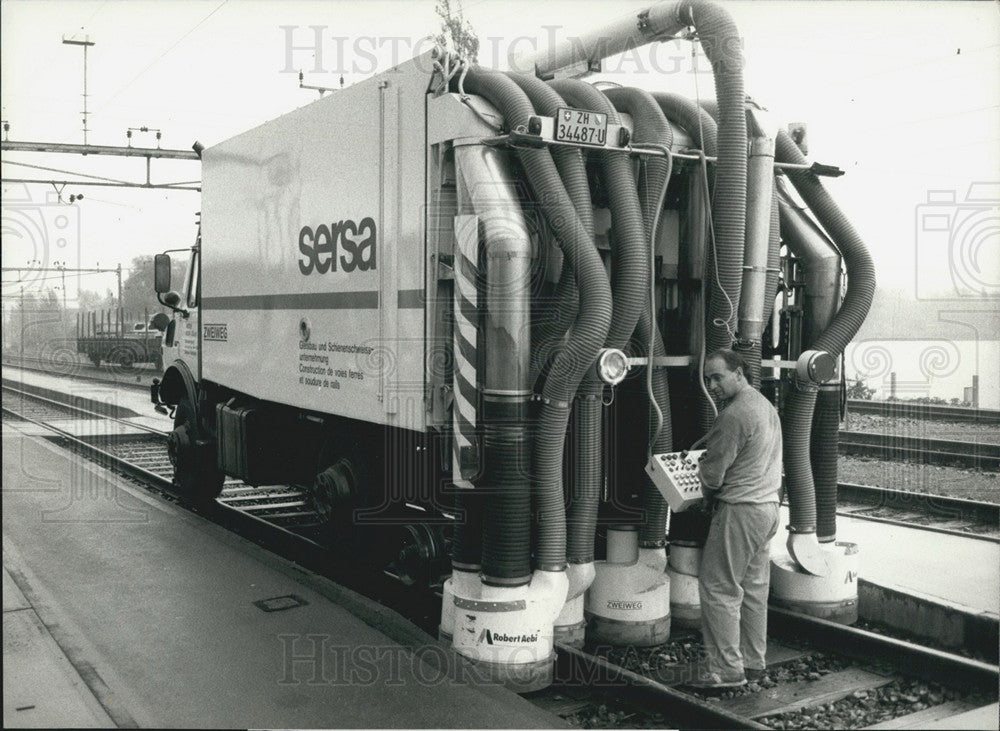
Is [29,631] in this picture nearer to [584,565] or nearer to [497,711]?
[497,711]

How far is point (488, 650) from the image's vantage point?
5234 mm

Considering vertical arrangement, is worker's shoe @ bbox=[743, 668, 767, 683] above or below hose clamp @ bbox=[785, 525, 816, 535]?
below

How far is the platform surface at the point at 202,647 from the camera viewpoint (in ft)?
15.1

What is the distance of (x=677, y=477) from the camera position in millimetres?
5438

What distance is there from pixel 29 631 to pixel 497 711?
2.89 m

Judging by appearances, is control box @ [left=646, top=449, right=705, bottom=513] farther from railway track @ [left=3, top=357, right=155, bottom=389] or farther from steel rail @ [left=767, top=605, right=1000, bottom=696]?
railway track @ [left=3, top=357, right=155, bottom=389]

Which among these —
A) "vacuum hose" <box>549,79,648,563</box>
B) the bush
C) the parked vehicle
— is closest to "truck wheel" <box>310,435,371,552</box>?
"vacuum hose" <box>549,79,648,563</box>

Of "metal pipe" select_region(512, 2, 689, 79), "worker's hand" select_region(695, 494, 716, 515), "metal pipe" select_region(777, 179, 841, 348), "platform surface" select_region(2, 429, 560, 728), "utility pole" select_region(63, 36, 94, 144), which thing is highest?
"utility pole" select_region(63, 36, 94, 144)

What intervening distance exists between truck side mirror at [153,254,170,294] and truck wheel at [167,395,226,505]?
3.98 ft

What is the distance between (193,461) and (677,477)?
618cm

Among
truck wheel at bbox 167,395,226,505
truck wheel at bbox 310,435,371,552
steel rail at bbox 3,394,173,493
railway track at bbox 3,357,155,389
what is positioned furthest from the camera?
railway track at bbox 3,357,155,389

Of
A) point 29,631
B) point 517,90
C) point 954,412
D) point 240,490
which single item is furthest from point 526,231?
point 954,412

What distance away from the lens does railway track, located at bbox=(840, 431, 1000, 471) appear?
12.2m

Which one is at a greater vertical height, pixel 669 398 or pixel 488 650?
pixel 669 398
